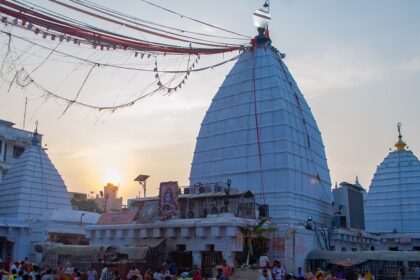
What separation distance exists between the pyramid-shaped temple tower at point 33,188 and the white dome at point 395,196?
2898 centimetres

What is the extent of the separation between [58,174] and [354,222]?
26.8m

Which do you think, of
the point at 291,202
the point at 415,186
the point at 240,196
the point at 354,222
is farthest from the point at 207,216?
the point at 415,186

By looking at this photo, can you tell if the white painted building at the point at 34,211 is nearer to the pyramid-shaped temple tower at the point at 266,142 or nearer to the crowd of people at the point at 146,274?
the pyramid-shaped temple tower at the point at 266,142

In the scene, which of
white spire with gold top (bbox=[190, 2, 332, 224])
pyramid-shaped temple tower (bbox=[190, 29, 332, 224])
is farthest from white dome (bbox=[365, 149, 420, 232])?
white spire with gold top (bbox=[190, 2, 332, 224])

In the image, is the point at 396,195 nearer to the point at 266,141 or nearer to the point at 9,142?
the point at 266,141

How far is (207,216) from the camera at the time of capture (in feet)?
97.2

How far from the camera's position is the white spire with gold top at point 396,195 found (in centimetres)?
4588

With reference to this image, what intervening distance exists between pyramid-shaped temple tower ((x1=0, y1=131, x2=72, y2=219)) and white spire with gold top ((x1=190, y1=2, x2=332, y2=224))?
15155 mm

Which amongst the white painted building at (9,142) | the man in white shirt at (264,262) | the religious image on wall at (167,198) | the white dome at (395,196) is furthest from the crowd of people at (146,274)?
the white painted building at (9,142)

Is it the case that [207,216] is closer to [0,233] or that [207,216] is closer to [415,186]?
[0,233]

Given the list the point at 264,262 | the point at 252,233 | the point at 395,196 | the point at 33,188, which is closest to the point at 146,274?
the point at 264,262

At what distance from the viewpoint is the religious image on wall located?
1185 inches

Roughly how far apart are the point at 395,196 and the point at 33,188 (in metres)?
33.1

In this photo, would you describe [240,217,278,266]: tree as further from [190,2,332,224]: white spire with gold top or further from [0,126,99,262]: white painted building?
[0,126,99,262]: white painted building
